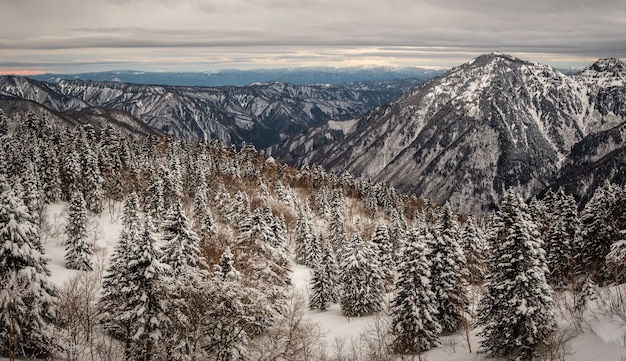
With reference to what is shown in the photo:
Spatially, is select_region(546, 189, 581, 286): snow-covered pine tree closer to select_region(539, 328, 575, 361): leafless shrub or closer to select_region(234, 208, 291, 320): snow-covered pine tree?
select_region(539, 328, 575, 361): leafless shrub

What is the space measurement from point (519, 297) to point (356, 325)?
2555 centimetres

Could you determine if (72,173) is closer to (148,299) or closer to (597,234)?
(148,299)

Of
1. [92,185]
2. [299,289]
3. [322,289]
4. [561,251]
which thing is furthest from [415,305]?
[92,185]

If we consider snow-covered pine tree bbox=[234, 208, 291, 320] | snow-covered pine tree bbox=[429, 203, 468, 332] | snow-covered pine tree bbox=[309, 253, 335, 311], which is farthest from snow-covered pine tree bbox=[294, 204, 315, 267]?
snow-covered pine tree bbox=[429, 203, 468, 332]

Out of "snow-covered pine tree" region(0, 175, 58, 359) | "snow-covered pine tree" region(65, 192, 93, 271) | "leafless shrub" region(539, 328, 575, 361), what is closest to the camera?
"leafless shrub" region(539, 328, 575, 361)

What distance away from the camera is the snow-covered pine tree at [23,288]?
77.8 ft

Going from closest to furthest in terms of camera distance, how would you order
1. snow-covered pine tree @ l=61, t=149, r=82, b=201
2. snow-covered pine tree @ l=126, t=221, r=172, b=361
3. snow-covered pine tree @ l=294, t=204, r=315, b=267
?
snow-covered pine tree @ l=126, t=221, r=172, b=361
snow-covered pine tree @ l=61, t=149, r=82, b=201
snow-covered pine tree @ l=294, t=204, r=315, b=267

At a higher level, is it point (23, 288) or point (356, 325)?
point (23, 288)

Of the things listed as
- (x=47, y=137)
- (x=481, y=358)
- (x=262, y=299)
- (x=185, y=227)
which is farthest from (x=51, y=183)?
(x=481, y=358)

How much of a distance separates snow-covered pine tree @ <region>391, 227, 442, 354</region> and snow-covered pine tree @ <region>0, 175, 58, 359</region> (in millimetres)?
24058

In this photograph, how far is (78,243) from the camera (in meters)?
55.3

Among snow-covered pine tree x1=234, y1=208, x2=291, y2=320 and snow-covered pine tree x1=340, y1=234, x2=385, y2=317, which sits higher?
snow-covered pine tree x1=234, y1=208, x2=291, y2=320

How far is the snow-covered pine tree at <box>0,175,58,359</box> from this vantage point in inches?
934

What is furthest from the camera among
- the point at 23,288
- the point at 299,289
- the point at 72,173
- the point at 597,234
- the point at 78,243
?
the point at 72,173
